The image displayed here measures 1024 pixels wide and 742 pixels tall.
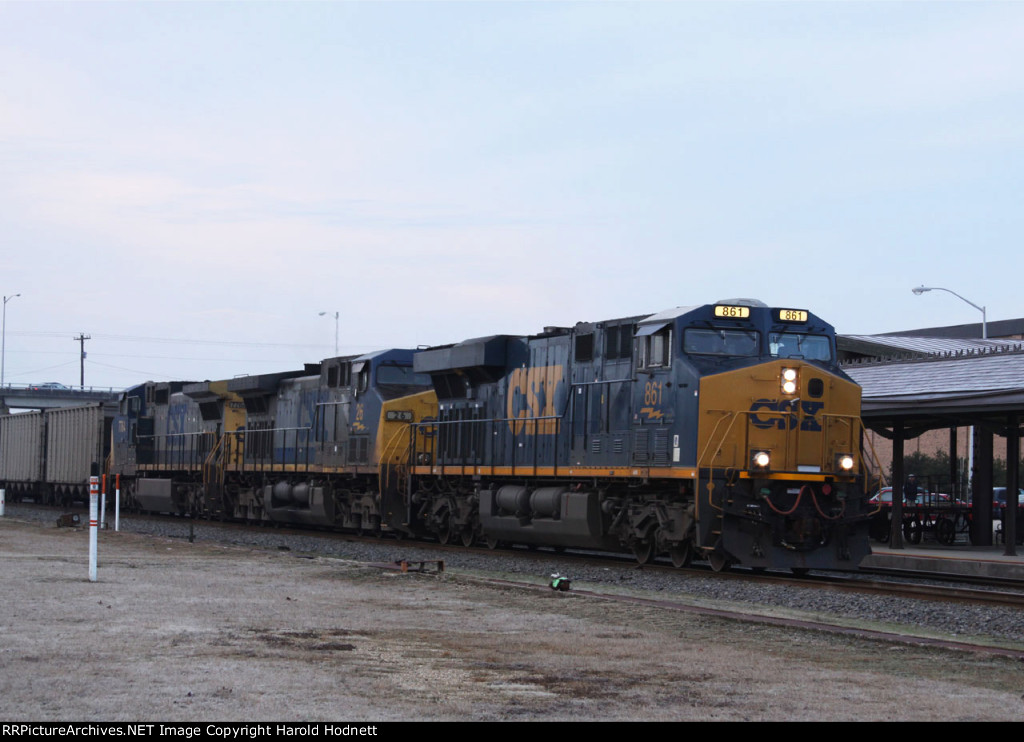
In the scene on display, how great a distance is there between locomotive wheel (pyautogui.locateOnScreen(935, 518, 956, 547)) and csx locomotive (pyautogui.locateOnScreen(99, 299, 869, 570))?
1185 centimetres

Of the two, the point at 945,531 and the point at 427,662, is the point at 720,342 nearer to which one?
the point at 427,662

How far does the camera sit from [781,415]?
1741 cm

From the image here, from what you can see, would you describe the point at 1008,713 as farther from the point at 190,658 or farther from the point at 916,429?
the point at 916,429

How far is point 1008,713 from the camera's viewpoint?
23.8ft

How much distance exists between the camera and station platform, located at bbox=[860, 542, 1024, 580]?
20.5m

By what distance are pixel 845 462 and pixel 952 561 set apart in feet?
16.8

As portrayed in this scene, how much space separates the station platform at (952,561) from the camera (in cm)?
2052

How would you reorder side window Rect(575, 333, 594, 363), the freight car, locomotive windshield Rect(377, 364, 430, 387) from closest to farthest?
side window Rect(575, 333, 594, 363) < the freight car < locomotive windshield Rect(377, 364, 430, 387)

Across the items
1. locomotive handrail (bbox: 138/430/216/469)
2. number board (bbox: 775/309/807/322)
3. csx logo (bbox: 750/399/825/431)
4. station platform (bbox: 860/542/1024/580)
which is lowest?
station platform (bbox: 860/542/1024/580)

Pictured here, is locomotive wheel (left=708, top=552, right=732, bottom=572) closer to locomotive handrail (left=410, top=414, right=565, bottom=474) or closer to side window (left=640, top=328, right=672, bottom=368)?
side window (left=640, top=328, right=672, bottom=368)

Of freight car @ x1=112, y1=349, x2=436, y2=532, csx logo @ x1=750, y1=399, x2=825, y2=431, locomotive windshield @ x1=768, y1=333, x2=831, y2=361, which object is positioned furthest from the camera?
freight car @ x1=112, y1=349, x2=436, y2=532

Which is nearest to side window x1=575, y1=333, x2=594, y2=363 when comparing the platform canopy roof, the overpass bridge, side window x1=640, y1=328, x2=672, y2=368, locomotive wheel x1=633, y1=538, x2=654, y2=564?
side window x1=640, y1=328, x2=672, y2=368
